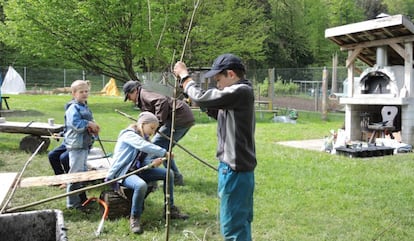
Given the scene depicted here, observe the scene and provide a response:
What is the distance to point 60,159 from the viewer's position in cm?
573

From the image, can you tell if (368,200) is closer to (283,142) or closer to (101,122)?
(283,142)

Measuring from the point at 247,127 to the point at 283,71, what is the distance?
68.4ft

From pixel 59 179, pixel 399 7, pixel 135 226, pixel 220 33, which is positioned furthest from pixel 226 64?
pixel 399 7

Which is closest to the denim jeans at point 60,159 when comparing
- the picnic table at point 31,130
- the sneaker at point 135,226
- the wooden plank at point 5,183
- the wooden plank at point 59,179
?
the wooden plank at point 59,179

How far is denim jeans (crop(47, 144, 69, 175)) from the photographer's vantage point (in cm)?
571

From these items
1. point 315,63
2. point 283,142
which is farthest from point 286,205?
point 315,63

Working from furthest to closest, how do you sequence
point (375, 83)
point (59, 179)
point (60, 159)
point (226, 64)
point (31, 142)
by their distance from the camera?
1. point (375, 83)
2. point (31, 142)
3. point (60, 159)
4. point (59, 179)
5. point (226, 64)

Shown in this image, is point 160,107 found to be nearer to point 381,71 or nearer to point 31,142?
point 31,142

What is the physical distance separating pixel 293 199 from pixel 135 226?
7.36 feet

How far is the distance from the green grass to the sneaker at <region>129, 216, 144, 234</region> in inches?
2.6

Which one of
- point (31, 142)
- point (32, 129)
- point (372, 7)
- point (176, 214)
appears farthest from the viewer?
point (372, 7)

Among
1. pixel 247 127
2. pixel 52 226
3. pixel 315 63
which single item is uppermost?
pixel 315 63

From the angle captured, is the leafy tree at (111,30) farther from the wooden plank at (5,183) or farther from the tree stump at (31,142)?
the wooden plank at (5,183)

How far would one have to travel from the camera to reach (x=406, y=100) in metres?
10.1
